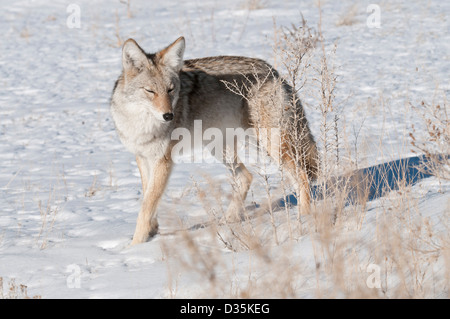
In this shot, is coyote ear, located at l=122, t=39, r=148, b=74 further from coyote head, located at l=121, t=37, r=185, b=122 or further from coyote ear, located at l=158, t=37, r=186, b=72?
coyote ear, located at l=158, t=37, r=186, b=72

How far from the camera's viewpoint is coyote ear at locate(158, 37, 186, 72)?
5.07 meters

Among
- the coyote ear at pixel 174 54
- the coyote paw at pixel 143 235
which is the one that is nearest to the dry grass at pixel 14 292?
the coyote paw at pixel 143 235

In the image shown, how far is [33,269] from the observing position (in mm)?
4062

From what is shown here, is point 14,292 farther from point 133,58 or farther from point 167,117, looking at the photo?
point 133,58

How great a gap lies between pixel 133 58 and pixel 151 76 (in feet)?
0.80

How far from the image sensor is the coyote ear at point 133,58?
4953 mm

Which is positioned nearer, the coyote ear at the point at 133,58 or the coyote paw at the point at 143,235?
the coyote paw at the point at 143,235

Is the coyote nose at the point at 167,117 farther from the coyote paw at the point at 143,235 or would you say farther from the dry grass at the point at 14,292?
the dry grass at the point at 14,292

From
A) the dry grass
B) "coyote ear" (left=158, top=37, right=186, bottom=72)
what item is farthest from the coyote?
the dry grass

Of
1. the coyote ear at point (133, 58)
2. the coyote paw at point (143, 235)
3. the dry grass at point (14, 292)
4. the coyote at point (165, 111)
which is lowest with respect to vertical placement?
the coyote paw at point (143, 235)

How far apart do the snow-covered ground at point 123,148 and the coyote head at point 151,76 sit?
84 centimetres

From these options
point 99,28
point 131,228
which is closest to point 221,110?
point 131,228

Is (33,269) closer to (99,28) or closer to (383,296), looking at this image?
(383,296)

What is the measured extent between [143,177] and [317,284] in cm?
264
